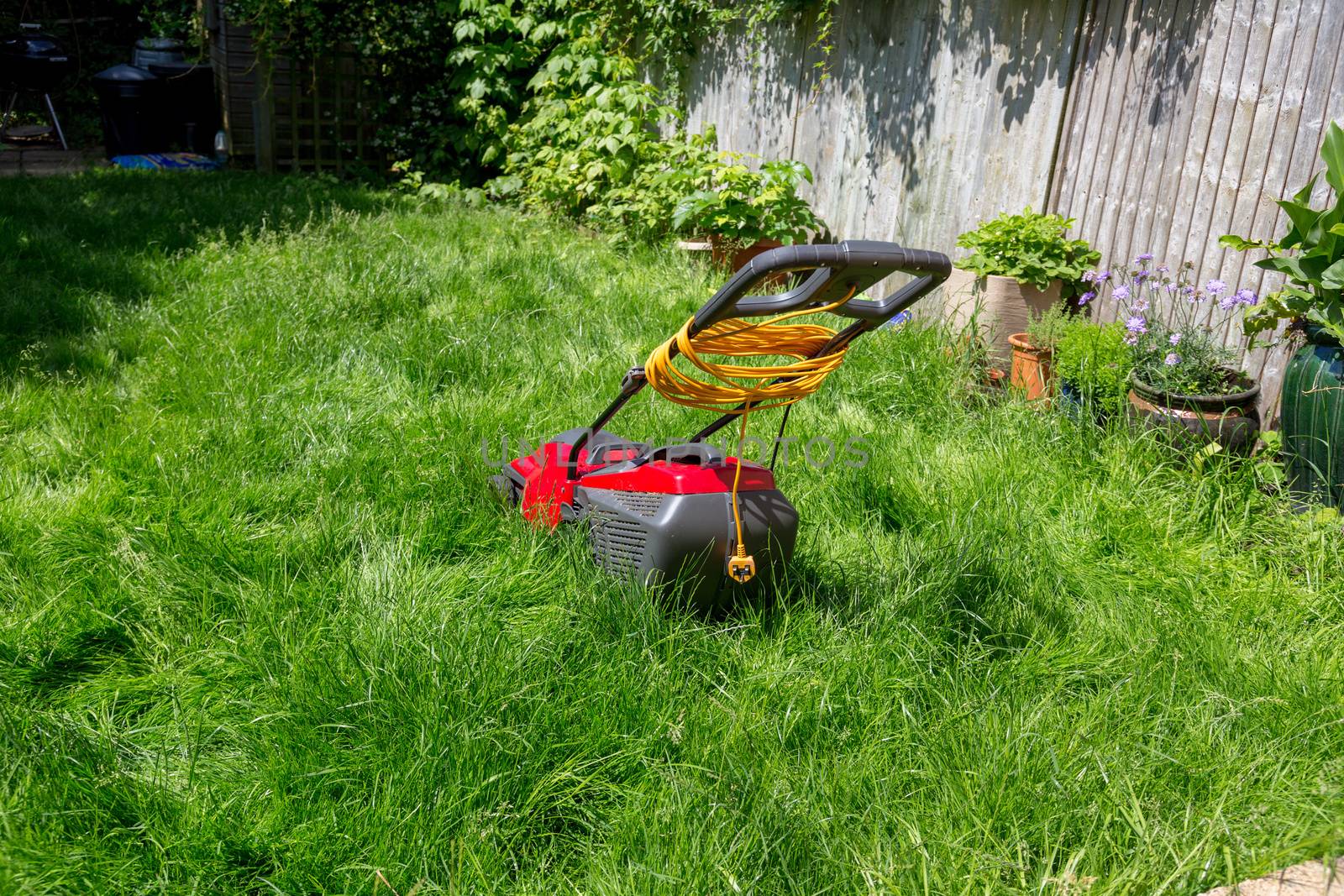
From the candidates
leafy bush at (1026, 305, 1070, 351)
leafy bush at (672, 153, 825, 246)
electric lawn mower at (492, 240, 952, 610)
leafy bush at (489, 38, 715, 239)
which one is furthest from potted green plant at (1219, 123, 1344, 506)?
leafy bush at (489, 38, 715, 239)

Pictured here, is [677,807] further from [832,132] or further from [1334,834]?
[832,132]

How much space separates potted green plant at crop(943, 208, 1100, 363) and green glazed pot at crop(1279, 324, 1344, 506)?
1.25 meters

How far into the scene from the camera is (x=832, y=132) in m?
6.34

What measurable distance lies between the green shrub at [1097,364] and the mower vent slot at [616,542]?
220 cm

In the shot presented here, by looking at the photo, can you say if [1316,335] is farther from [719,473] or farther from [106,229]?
[106,229]

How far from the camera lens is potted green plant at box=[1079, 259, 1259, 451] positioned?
11.7ft

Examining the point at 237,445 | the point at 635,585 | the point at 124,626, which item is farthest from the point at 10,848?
the point at 237,445

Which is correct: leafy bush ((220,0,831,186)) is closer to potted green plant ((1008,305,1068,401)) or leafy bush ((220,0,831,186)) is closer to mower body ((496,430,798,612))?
potted green plant ((1008,305,1068,401))

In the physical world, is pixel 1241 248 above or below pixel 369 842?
above

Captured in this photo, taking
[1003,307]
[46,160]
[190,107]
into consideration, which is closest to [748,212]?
[1003,307]

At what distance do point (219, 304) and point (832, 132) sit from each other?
3.70m

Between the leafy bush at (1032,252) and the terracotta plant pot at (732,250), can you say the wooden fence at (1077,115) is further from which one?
the terracotta plant pot at (732,250)

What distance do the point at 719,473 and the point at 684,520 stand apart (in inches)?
7.8

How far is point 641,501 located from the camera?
93.0 inches
